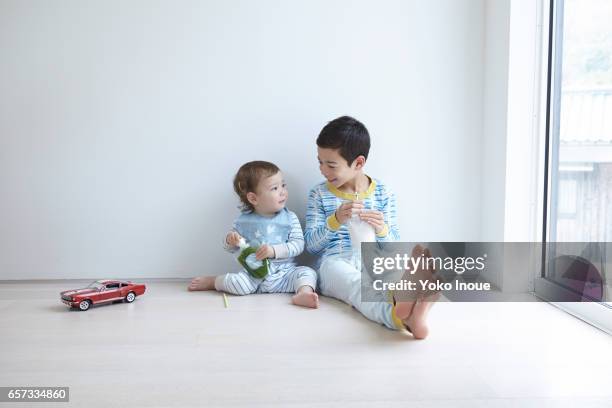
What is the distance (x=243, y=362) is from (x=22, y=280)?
129 cm

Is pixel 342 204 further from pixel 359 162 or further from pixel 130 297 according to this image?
pixel 130 297

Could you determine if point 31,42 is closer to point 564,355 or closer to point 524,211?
point 524,211

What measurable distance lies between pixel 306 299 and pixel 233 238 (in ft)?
1.27

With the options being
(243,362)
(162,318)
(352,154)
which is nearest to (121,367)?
(243,362)

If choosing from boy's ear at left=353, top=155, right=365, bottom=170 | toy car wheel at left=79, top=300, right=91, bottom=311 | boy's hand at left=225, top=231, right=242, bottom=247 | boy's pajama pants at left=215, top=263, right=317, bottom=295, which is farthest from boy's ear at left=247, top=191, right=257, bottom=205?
toy car wheel at left=79, top=300, right=91, bottom=311

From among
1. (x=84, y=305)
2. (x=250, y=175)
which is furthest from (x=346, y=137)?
(x=84, y=305)

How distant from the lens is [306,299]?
1727mm

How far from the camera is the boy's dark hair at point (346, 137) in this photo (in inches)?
75.5

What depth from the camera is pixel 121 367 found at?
1197 mm

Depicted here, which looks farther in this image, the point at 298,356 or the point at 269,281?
the point at 269,281

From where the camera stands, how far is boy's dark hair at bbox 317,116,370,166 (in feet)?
6.30

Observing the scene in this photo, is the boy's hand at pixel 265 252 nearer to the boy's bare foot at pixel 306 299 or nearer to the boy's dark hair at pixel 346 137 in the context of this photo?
the boy's bare foot at pixel 306 299

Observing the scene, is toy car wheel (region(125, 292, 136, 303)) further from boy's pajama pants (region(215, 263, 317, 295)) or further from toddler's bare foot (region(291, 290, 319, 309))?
toddler's bare foot (region(291, 290, 319, 309))

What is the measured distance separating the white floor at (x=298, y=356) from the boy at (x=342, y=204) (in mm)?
152
